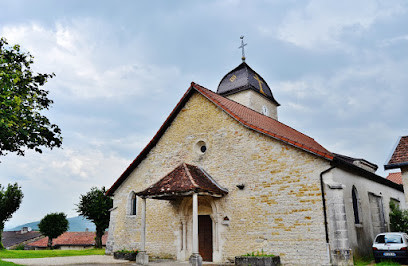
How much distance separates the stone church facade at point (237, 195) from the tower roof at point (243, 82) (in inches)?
358

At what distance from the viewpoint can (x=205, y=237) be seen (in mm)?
15141

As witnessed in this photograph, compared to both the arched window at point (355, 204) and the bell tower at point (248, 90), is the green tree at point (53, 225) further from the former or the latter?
the arched window at point (355, 204)

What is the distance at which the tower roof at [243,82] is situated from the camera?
2542 centimetres

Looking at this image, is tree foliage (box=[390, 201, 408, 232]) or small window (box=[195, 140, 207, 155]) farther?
small window (box=[195, 140, 207, 155])

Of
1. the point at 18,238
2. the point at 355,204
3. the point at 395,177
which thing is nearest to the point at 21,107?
the point at 355,204

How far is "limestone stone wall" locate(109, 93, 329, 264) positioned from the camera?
12203 mm

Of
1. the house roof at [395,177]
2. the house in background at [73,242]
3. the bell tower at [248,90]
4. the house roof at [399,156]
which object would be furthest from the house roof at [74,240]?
the house roof at [399,156]

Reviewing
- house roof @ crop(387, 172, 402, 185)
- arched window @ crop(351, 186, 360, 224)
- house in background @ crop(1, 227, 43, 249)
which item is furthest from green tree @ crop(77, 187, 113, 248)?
house in background @ crop(1, 227, 43, 249)

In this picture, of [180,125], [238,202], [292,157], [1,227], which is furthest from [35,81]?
[1,227]

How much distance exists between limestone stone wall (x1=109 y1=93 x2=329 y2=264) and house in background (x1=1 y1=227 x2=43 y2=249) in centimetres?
5096

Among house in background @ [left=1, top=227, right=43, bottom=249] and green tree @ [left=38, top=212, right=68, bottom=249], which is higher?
green tree @ [left=38, top=212, right=68, bottom=249]

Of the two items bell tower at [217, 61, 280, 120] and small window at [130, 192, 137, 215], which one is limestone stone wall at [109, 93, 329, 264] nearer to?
small window at [130, 192, 137, 215]

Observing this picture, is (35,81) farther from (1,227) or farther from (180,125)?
(1,227)

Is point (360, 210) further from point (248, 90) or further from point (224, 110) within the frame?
point (248, 90)
